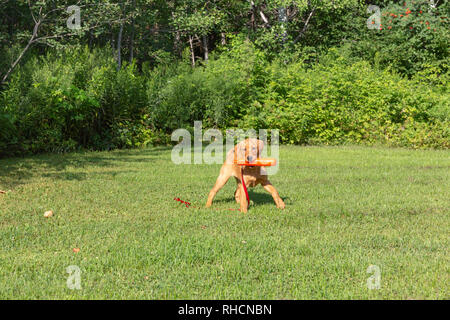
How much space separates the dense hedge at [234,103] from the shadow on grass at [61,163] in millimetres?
763

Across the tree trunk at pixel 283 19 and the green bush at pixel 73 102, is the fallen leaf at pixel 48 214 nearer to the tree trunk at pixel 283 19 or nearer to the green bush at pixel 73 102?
the green bush at pixel 73 102

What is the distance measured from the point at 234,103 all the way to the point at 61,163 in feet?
18.3

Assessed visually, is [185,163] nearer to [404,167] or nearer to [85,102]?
[85,102]

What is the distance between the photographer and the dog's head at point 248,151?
20.1ft

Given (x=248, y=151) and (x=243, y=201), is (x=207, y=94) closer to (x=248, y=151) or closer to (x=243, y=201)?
(x=248, y=151)

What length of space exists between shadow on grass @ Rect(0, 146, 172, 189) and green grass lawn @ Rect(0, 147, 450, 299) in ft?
0.25

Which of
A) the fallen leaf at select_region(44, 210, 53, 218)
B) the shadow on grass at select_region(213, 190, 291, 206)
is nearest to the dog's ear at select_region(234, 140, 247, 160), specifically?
the shadow on grass at select_region(213, 190, 291, 206)

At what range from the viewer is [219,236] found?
504 centimetres

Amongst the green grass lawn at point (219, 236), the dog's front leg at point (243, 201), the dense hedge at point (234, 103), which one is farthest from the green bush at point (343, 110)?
the dog's front leg at point (243, 201)

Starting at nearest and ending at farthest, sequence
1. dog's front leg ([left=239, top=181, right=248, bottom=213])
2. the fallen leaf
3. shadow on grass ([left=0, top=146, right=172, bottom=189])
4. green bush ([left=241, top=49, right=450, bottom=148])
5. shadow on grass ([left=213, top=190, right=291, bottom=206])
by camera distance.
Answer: the fallen leaf
dog's front leg ([left=239, top=181, right=248, bottom=213])
shadow on grass ([left=213, top=190, right=291, bottom=206])
shadow on grass ([left=0, top=146, right=172, bottom=189])
green bush ([left=241, top=49, right=450, bottom=148])

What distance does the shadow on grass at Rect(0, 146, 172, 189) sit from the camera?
27.5 feet

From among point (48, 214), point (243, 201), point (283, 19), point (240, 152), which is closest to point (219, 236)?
point (243, 201)

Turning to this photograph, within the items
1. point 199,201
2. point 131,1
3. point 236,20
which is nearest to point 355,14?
point 236,20

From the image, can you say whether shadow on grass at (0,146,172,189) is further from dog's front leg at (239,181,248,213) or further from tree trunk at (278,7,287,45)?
tree trunk at (278,7,287,45)
